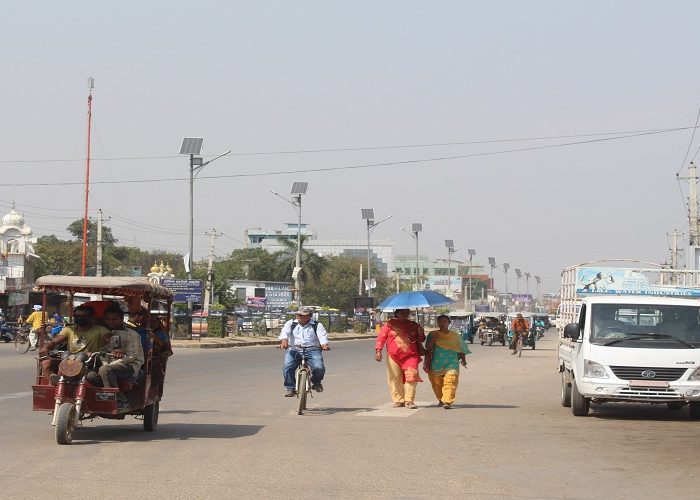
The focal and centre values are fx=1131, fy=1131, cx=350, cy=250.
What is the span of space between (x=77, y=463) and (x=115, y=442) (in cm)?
194

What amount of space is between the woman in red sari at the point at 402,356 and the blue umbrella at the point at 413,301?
0.40 metres

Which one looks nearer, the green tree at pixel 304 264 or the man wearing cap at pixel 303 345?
the man wearing cap at pixel 303 345

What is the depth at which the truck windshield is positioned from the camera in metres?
16.9

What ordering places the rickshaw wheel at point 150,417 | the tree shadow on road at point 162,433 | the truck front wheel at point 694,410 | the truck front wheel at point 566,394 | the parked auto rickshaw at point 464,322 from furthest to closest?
the parked auto rickshaw at point 464,322, the truck front wheel at point 566,394, the truck front wheel at point 694,410, the rickshaw wheel at point 150,417, the tree shadow on road at point 162,433

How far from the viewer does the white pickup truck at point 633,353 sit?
1612 cm

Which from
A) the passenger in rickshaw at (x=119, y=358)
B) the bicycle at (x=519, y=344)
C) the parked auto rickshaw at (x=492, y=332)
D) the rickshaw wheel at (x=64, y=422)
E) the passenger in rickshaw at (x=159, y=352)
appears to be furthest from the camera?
the parked auto rickshaw at (x=492, y=332)

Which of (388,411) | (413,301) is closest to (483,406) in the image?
(413,301)

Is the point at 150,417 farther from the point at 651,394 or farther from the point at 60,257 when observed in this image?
the point at 60,257

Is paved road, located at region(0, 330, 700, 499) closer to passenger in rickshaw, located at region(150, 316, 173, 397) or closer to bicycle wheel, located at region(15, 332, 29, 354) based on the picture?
passenger in rickshaw, located at region(150, 316, 173, 397)

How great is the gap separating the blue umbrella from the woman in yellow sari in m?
0.44

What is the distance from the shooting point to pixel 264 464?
1070cm

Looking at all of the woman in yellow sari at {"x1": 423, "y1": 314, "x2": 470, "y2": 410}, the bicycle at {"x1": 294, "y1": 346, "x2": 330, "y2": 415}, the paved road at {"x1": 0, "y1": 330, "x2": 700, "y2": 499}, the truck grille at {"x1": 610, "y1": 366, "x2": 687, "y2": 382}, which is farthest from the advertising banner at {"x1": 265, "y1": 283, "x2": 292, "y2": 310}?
the truck grille at {"x1": 610, "y1": 366, "x2": 687, "y2": 382}

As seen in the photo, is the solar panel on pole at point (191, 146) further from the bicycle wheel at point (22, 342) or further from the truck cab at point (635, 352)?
the truck cab at point (635, 352)

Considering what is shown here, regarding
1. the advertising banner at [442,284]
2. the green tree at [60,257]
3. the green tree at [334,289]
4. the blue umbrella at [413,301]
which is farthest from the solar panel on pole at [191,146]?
the advertising banner at [442,284]
